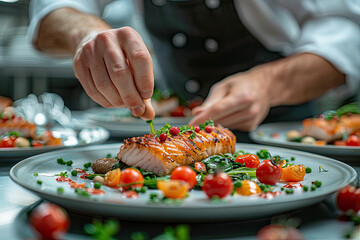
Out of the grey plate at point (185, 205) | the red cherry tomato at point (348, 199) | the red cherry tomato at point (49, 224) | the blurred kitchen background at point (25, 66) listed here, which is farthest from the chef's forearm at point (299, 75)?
the blurred kitchen background at point (25, 66)

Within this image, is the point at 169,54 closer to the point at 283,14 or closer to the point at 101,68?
the point at 283,14

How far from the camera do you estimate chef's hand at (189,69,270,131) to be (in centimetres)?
262

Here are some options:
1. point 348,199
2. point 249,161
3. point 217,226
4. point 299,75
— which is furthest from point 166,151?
point 299,75

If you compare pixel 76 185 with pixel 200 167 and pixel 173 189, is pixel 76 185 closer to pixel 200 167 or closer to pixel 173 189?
pixel 173 189

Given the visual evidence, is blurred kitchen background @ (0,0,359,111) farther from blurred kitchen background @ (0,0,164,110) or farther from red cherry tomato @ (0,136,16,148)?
red cherry tomato @ (0,136,16,148)

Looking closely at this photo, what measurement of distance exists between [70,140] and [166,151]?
3.45 feet

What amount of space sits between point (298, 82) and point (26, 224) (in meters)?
2.56

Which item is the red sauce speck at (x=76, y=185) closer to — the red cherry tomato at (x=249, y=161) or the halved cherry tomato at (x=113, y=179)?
A: the halved cherry tomato at (x=113, y=179)

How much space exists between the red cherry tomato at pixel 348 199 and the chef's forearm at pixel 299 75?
73.6 inches

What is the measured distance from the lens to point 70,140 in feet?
8.46

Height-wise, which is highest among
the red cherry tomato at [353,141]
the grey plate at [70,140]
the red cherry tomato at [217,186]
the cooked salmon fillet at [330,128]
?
the red cherry tomato at [217,186]

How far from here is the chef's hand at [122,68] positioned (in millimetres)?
1839

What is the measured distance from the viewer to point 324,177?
5.35ft

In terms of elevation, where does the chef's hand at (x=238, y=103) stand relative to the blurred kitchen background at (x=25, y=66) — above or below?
above
